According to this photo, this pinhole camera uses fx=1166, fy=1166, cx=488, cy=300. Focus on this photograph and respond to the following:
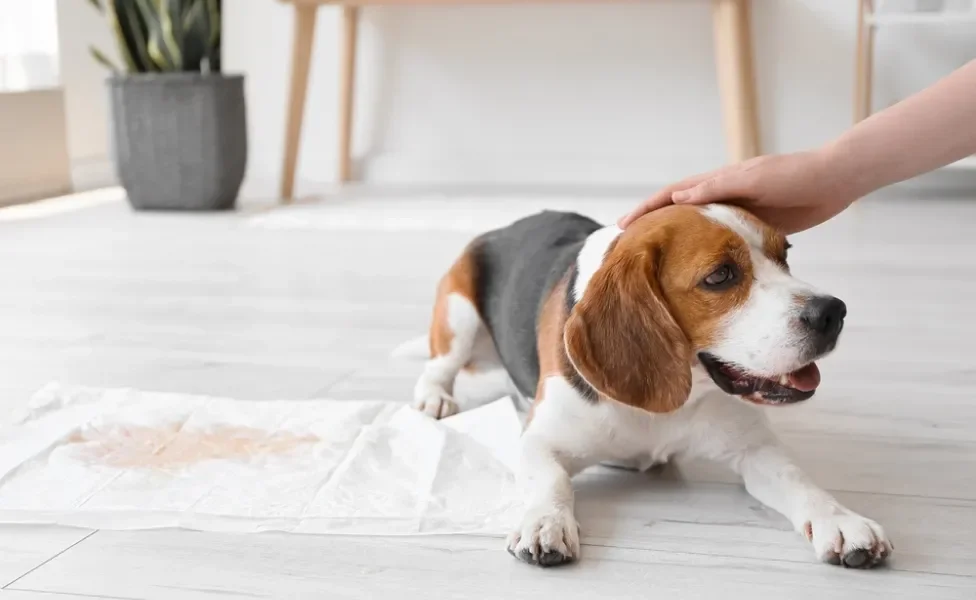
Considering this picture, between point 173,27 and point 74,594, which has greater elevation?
point 173,27

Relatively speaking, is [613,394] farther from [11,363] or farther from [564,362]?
Result: [11,363]

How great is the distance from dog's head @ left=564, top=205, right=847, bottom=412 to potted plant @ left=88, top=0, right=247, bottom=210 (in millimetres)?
3331

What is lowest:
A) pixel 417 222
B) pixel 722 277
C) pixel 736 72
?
pixel 417 222

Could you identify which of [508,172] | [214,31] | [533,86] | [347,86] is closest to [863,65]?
[533,86]

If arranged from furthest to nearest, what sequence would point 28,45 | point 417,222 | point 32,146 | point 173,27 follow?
point 28,45
point 32,146
point 173,27
point 417,222

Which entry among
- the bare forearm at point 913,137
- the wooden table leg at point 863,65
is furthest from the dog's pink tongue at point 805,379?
the wooden table leg at point 863,65

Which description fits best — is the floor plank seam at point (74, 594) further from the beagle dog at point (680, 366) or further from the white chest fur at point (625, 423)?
the white chest fur at point (625, 423)

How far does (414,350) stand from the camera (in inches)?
89.0

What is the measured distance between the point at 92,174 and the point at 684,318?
14.6 ft

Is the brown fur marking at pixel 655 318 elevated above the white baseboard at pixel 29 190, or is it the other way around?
the brown fur marking at pixel 655 318

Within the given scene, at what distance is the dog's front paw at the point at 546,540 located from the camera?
52.4 inches

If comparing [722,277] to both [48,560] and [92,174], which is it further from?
[92,174]

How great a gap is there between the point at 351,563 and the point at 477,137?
407 centimetres

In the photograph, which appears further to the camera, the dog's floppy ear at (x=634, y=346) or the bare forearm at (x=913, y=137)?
the bare forearm at (x=913, y=137)
